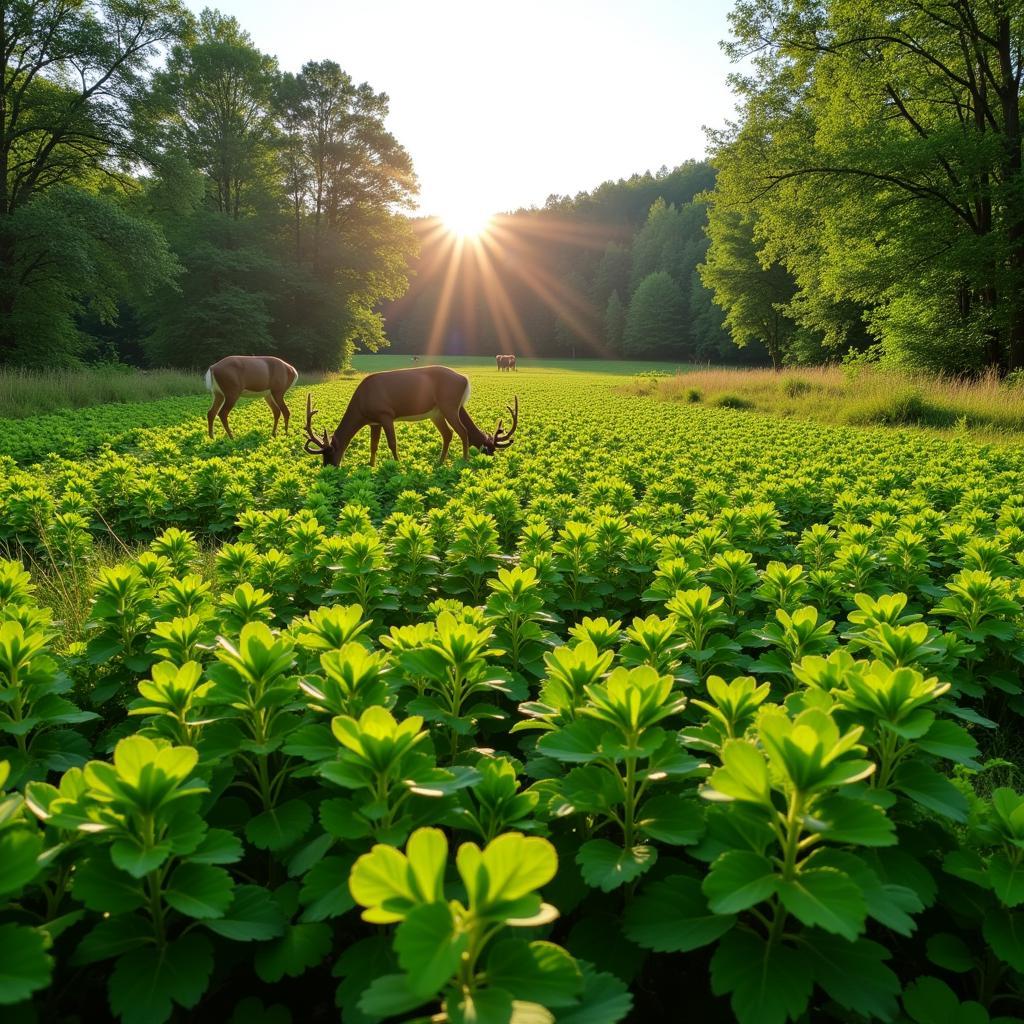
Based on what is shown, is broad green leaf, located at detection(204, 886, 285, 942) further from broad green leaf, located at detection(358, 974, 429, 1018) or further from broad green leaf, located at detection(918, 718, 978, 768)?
broad green leaf, located at detection(918, 718, 978, 768)

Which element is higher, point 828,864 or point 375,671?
point 375,671

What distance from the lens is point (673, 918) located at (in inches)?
53.2

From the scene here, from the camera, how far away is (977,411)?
16125mm

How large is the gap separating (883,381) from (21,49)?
35099 millimetres

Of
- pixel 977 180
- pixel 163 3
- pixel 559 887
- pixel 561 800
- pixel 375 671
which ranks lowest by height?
pixel 559 887

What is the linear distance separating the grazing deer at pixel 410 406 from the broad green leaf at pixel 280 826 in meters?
9.80

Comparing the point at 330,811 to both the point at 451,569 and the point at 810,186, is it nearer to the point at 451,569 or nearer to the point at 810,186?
the point at 451,569

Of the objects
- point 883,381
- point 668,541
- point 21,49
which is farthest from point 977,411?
point 21,49

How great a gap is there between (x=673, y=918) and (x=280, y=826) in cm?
97

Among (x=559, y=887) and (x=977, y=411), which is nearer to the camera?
(x=559, y=887)

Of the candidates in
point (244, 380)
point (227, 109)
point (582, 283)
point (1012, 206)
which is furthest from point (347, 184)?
point (582, 283)

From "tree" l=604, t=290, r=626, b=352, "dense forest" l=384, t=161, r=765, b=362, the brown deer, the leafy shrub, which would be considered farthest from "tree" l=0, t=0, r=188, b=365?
"tree" l=604, t=290, r=626, b=352

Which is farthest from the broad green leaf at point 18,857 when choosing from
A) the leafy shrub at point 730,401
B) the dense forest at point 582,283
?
the dense forest at point 582,283

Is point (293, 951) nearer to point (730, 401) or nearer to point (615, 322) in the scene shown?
point (730, 401)
